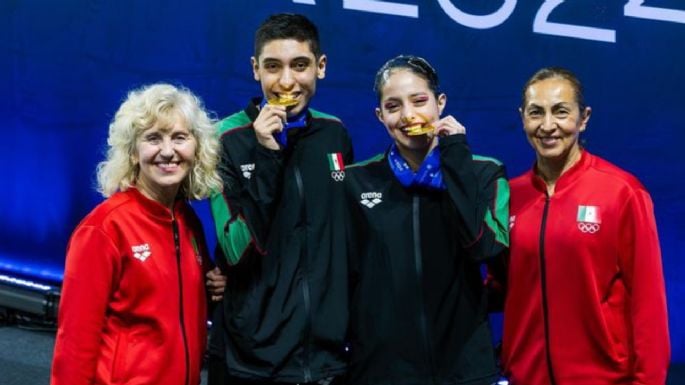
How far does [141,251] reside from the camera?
7.55 ft

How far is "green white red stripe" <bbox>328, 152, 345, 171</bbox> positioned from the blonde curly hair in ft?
1.11

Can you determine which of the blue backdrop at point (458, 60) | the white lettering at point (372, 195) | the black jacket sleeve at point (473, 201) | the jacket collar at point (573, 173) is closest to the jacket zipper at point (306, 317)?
the white lettering at point (372, 195)

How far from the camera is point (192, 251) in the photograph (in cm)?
246

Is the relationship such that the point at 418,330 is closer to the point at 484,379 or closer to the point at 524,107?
the point at 484,379

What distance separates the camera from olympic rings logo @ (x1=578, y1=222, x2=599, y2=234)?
7.72 ft

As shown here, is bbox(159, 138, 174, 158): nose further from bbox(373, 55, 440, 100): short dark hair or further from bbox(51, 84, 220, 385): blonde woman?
bbox(373, 55, 440, 100): short dark hair

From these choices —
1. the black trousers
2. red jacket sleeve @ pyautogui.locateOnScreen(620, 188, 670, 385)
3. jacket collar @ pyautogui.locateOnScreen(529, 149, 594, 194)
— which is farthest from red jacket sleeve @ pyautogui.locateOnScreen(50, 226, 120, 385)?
red jacket sleeve @ pyautogui.locateOnScreen(620, 188, 670, 385)

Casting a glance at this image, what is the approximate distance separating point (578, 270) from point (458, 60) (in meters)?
1.65

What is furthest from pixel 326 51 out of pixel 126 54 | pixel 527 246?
pixel 527 246

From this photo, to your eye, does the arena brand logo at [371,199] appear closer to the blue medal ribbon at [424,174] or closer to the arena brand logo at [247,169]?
the blue medal ribbon at [424,174]

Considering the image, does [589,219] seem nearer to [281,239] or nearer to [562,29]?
[281,239]

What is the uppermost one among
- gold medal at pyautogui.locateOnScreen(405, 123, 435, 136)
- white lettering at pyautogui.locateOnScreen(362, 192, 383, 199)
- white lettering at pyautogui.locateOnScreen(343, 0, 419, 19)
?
white lettering at pyautogui.locateOnScreen(343, 0, 419, 19)

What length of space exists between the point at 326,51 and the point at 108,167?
1.76 meters

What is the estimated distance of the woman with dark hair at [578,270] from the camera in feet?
7.58
